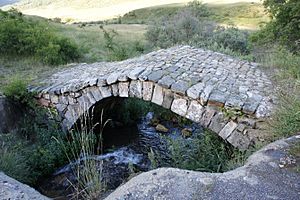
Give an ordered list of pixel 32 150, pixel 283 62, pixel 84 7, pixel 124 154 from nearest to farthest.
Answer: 1. pixel 32 150
2. pixel 283 62
3. pixel 124 154
4. pixel 84 7

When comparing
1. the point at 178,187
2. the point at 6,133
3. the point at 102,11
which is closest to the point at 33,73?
the point at 6,133

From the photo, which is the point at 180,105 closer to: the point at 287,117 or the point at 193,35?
the point at 287,117

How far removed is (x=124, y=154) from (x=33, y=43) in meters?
5.45

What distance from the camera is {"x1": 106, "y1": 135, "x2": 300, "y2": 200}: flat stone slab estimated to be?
316 cm

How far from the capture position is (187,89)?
627cm

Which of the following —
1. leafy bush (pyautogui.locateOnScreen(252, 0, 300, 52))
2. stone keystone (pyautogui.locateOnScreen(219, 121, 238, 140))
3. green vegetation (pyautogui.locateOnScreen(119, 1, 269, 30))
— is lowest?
green vegetation (pyautogui.locateOnScreen(119, 1, 269, 30))

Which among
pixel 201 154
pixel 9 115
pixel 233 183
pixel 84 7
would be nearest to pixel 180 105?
pixel 201 154

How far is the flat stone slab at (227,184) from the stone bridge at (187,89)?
81.1 inches

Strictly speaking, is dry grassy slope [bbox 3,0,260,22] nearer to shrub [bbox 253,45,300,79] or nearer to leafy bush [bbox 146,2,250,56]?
leafy bush [bbox 146,2,250,56]

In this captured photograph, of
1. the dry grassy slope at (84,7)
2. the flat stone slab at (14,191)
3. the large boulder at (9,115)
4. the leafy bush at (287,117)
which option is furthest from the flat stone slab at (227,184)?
the dry grassy slope at (84,7)

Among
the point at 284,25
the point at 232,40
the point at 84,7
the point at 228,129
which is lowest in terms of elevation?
the point at 84,7

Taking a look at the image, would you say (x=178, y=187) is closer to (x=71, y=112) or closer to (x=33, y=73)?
(x=71, y=112)

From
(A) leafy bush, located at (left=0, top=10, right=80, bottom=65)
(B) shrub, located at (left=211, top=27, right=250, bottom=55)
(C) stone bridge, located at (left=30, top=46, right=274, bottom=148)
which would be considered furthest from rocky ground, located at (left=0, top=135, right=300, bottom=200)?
(B) shrub, located at (left=211, top=27, right=250, bottom=55)

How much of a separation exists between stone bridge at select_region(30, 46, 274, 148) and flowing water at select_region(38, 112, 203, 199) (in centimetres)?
89
